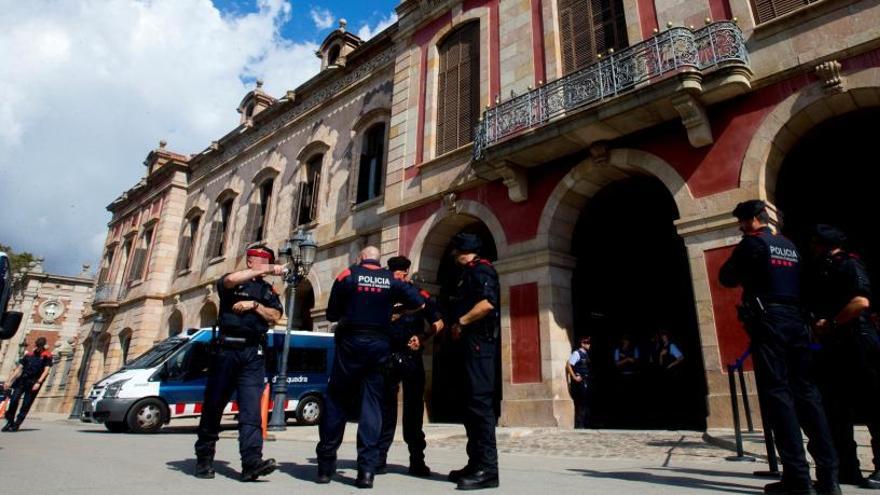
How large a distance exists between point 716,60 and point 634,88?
1.27m

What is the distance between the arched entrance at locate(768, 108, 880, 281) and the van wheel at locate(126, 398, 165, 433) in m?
12.9

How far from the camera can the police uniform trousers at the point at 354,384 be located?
3967 millimetres

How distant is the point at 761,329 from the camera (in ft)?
11.7

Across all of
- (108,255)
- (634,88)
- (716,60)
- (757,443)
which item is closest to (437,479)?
(757,443)

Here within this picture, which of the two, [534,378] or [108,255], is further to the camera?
[108,255]

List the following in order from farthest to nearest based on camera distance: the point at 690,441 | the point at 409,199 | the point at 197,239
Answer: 1. the point at 197,239
2. the point at 409,199
3. the point at 690,441

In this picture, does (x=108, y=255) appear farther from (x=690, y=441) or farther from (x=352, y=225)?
(x=690, y=441)

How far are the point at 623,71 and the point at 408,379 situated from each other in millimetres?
7074

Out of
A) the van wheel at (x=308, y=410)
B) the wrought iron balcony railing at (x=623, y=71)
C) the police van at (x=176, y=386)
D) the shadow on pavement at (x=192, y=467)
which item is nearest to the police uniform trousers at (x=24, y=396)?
the police van at (x=176, y=386)

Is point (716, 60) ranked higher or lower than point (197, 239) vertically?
lower

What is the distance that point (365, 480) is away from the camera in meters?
3.66

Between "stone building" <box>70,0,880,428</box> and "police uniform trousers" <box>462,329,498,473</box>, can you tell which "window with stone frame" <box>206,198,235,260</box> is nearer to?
"stone building" <box>70,0,880,428</box>

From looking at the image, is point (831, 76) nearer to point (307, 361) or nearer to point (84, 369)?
point (307, 361)

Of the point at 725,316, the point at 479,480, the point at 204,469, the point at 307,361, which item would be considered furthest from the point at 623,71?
the point at 307,361
